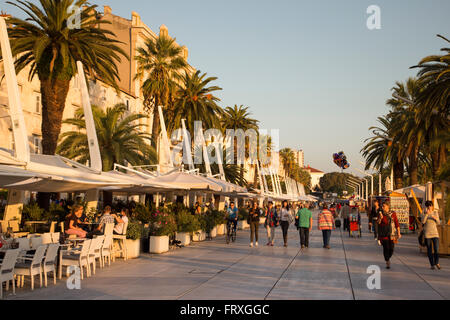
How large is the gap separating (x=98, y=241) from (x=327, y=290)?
608 cm

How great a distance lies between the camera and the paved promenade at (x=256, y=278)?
10680mm

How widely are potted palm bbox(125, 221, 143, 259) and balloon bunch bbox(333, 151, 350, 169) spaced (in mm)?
111962

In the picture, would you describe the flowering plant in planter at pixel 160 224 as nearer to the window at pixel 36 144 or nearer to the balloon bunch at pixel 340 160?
the window at pixel 36 144

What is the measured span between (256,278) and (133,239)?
6206mm

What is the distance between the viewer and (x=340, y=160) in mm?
128375

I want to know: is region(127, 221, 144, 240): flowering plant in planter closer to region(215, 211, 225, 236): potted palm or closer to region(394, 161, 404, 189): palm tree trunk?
region(215, 211, 225, 236): potted palm

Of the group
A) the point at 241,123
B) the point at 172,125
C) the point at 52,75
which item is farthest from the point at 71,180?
the point at 241,123

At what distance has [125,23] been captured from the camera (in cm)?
6022

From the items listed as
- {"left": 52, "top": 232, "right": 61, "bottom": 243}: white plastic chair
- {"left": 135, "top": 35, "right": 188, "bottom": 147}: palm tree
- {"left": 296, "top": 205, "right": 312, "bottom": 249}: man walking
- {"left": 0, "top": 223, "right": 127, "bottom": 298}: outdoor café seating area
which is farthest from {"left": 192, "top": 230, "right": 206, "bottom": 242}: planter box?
{"left": 52, "top": 232, "right": 61, "bottom": 243}: white plastic chair

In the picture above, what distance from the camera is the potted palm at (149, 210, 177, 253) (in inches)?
786

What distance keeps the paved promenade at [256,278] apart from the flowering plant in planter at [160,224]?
89 centimetres

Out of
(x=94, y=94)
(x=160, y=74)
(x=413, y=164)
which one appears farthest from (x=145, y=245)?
(x=94, y=94)
